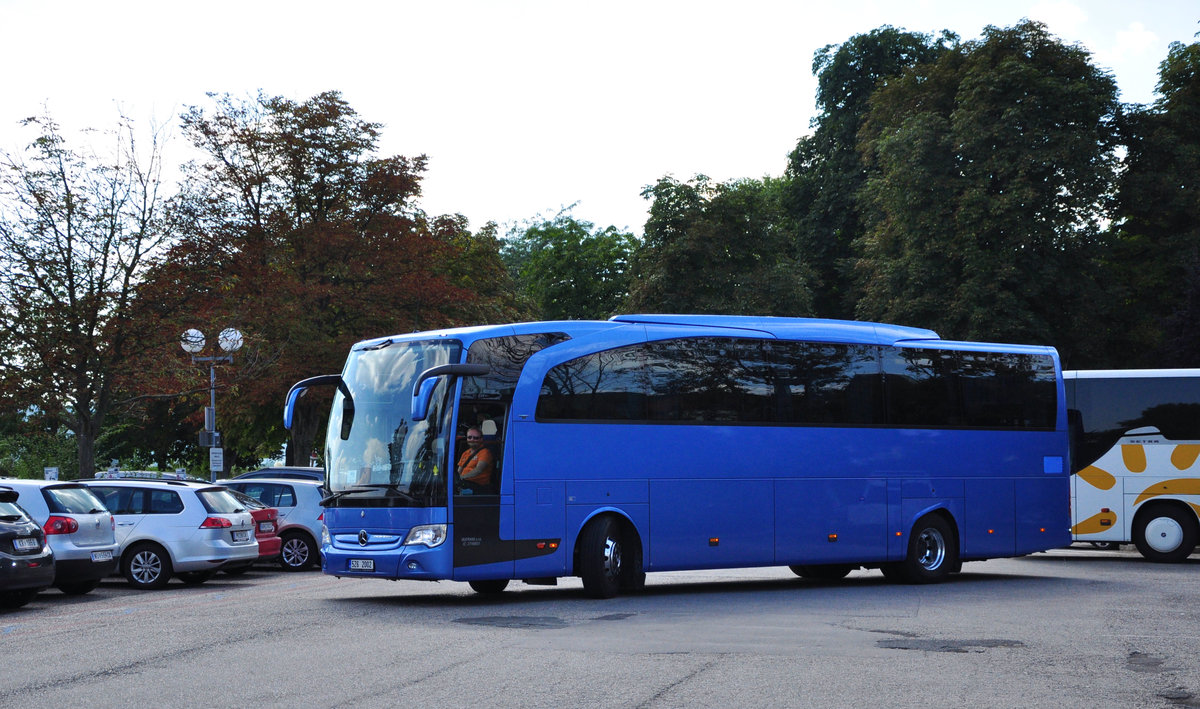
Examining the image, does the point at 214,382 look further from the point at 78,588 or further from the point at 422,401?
the point at 422,401

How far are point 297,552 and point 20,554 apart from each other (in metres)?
9.58

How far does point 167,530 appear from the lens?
1989 centimetres

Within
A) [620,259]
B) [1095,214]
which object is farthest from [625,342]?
[620,259]

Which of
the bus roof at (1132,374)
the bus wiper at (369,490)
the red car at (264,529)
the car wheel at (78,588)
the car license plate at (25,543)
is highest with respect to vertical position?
the bus roof at (1132,374)

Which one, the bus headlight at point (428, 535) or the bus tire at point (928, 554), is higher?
the bus headlight at point (428, 535)

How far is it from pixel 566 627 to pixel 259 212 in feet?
96.0

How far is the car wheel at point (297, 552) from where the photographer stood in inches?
981

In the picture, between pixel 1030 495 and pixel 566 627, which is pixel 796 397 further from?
A: pixel 566 627

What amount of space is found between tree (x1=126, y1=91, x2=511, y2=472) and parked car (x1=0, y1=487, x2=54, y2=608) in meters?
19.6

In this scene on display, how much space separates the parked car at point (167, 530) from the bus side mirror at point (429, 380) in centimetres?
600

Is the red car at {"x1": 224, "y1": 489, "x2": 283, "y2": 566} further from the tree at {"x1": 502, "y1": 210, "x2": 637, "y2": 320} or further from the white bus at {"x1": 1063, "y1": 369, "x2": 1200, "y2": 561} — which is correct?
the tree at {"x1": 502, "y1": 210, "x2": 637, "y2": 320}

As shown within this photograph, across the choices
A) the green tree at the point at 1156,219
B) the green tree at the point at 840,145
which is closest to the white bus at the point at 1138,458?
the green tree at the point at 1156,219

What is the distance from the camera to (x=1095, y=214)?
4206cm

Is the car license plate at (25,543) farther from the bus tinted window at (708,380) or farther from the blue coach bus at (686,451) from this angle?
the bus tinted window at (708,380)
